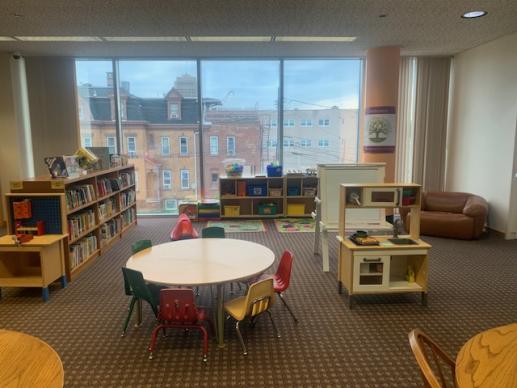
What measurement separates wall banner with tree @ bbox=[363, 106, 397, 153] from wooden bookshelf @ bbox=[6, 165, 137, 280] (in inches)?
183

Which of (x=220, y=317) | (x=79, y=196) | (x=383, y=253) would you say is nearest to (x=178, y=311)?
(x=220, y=317)

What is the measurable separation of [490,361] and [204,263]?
7.68 ft

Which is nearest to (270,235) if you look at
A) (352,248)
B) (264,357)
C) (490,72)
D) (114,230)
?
(114,230)

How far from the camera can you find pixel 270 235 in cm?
680

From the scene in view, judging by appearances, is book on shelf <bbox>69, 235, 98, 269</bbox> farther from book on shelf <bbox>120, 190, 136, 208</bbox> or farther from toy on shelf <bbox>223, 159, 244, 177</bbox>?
toy on shelf <bbox>223, 159, 244, 177</bbox>

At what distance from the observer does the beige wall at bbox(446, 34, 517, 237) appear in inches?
243

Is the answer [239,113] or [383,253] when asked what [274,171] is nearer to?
→ [239,113]

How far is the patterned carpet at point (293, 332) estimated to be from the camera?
9.23ft

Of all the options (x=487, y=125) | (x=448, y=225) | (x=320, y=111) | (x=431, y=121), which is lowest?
Result: (x=448, y=225)

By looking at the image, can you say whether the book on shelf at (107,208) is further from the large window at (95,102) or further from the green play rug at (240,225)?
the large window at (95,102)

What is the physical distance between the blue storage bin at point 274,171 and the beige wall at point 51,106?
13.2 feet

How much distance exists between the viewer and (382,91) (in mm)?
7047

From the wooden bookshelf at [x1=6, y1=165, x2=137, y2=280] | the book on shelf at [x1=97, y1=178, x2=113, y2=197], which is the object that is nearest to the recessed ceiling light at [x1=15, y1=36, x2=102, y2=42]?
the wooden bookshelf at [x1=6, y1=165, x2=137, y2=280]

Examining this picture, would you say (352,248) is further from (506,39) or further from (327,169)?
(506,39)
